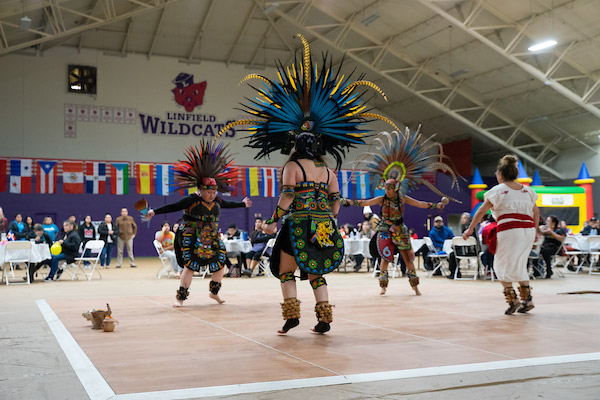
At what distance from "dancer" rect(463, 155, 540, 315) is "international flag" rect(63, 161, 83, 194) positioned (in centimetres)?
1721

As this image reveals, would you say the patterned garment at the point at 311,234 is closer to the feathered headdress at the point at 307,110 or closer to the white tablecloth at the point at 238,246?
the feathered headdress at the point at 307,110

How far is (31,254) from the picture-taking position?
37.4 feet

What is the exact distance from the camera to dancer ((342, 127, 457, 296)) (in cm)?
844

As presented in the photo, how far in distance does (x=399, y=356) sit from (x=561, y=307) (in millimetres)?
3540

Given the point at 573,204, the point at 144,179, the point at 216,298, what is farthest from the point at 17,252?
the point at 573,204

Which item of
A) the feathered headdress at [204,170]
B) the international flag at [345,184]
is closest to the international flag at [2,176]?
the international flag at [345,184]

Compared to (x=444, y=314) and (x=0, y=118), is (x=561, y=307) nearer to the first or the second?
(x=444, y=314)

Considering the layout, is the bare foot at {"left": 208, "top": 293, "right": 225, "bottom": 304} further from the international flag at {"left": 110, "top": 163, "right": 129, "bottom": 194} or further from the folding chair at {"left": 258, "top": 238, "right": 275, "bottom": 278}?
the international flag at {"left": 110, "top": 163, "right": 129, "bottom": 194}

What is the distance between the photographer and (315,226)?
4.94m

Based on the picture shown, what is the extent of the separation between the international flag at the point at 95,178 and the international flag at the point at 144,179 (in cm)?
114

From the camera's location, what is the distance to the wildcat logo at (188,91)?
2297 centimetres

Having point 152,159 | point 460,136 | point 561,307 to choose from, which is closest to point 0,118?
point 152,159

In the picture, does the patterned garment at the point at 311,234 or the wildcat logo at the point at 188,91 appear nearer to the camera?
the patterned garment at the point at 311,234

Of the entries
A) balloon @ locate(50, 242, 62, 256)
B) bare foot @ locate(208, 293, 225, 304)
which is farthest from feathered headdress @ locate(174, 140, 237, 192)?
balloon @ locate(50, 242, 62, 256)
